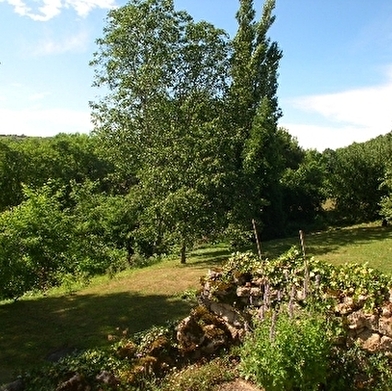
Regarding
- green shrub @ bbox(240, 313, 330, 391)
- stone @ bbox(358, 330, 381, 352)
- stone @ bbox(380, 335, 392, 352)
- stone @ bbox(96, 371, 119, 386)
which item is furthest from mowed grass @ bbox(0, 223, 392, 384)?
stone @ bbox(380, 335, 392, 352)

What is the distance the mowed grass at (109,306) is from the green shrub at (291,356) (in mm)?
5011

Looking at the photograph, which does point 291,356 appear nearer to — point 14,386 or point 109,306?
point 14,386

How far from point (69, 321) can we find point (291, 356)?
937 centimetres

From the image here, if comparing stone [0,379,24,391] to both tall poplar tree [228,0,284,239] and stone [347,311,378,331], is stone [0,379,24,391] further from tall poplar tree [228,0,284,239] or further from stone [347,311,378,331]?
tall poplar tree [228,0,284,239]

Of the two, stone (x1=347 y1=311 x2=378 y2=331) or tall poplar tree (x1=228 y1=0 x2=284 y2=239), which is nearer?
stone (x1=347 y1=311 x2=378 y2=331)

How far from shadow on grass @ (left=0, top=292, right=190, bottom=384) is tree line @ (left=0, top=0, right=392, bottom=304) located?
46.1 inches

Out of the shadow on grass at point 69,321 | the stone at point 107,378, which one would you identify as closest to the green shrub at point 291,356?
the stone at point 107,378

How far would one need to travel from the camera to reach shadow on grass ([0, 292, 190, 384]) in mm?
11766

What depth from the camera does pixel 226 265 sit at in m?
→ 10.4

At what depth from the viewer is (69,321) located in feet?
46.5

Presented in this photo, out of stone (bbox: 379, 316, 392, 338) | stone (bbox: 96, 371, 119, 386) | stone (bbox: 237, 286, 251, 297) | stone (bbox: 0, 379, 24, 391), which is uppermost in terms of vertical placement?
stone (bbox: 237, 286, 251, 297)

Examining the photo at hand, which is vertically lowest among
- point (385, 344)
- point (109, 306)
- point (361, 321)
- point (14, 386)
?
point (14, 386)

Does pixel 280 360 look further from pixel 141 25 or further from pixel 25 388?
pixel 141 25

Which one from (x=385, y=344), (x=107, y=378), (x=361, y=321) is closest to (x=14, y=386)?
(x=107, y=378)
